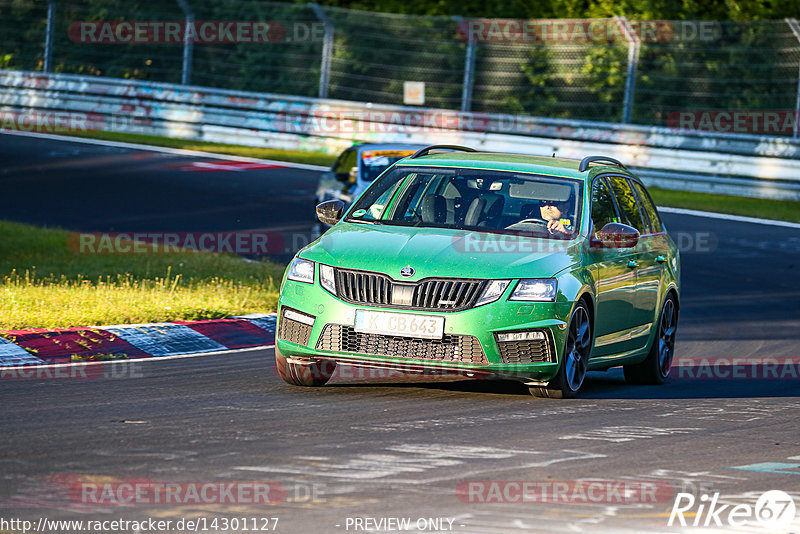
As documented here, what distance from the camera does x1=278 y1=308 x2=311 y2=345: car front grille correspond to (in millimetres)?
9305

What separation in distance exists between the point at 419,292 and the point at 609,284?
1765 millimetres

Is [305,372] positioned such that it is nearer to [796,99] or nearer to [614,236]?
[614,236]

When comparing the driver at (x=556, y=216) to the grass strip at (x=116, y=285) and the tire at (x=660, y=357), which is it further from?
the grass strip at (x=116, y=285)

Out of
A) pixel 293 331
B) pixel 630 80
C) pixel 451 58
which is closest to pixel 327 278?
pixel 293 331

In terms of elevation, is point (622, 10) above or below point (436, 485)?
above

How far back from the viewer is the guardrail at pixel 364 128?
25453mm

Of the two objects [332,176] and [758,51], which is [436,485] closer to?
[332,176]

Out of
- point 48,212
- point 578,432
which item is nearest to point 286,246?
point 48,212

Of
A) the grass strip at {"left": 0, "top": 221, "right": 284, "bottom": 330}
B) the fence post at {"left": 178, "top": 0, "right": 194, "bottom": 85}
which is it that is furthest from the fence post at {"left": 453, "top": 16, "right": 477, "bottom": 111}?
the grass strip at {"left": 0, "top": 221, "right": 284, "bottom": 330}

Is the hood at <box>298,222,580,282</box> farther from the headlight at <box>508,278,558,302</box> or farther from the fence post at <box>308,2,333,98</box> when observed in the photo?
the fence post at <box>308,2,333,98</box>

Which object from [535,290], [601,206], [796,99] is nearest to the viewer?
[535,290]

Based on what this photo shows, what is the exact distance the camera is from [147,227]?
20328 millimetres

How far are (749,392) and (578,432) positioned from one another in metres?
2.85

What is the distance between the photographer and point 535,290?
9211mm
